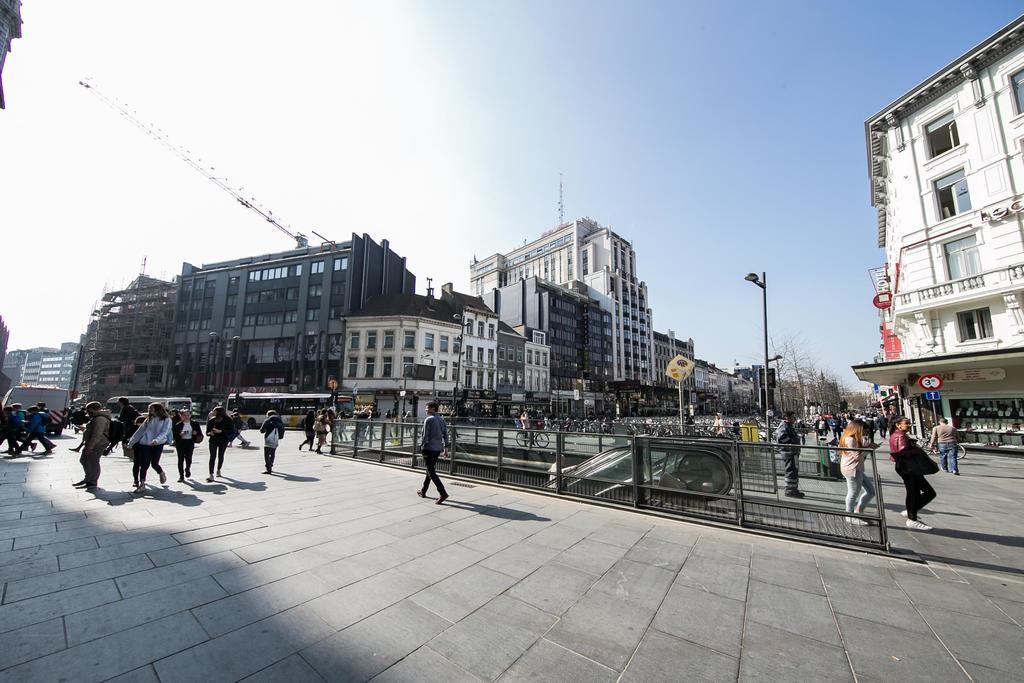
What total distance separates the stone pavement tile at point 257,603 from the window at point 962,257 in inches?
1064

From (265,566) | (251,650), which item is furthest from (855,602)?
(265,566)

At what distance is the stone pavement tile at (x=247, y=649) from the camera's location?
2.52 m

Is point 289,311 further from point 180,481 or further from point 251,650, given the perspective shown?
point 251,650

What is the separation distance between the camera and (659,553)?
4.95 m

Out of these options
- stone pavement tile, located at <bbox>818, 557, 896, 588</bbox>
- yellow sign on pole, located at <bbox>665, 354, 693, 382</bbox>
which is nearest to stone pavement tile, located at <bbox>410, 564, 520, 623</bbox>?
stone pavement tile, located at <bbox>818, 557, 896, 588</bbox>

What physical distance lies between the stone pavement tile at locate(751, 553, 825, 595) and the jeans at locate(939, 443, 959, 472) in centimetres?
1239

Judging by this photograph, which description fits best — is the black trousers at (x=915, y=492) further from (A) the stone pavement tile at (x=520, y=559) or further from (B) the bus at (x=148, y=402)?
(B) the bus at (x=148, y=402)

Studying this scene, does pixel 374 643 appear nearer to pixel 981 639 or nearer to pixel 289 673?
pixel 289 673

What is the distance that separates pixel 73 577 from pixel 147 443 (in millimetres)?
5306

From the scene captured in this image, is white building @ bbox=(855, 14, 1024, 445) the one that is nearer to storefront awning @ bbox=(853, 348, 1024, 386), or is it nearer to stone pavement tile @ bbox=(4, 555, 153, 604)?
storefront awning @ bbox=(853, 348, 1024, 386)

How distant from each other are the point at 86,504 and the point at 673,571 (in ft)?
31.2

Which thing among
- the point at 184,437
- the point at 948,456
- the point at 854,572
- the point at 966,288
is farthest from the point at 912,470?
the point at 966,288

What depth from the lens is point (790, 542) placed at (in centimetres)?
550

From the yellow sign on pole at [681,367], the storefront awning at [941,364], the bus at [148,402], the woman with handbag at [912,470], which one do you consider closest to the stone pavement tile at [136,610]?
the woman with handbag at [912,470]
